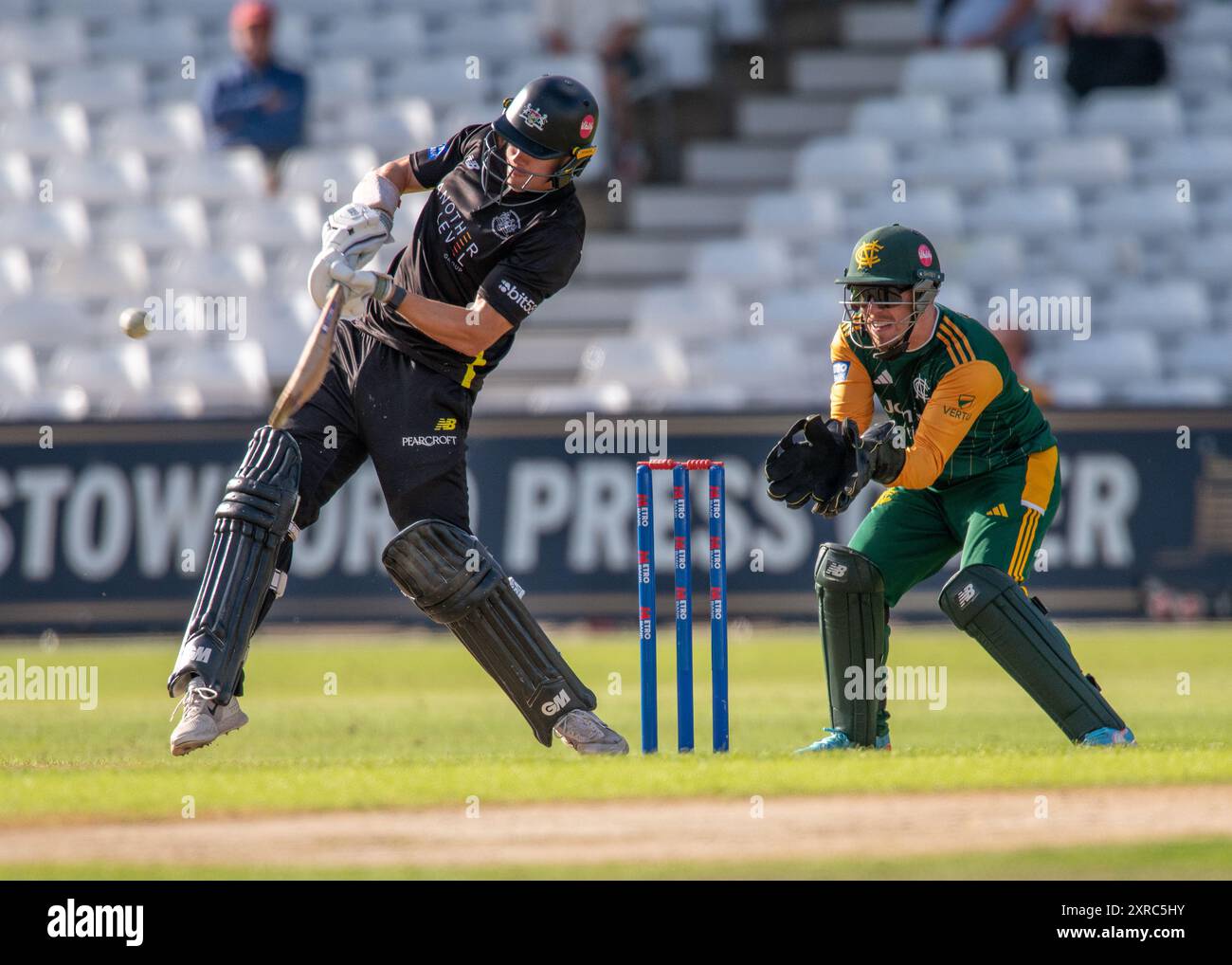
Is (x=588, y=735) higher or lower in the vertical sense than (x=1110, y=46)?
lower

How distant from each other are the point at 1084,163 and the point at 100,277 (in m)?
8.01

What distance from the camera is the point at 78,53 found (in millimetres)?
17969

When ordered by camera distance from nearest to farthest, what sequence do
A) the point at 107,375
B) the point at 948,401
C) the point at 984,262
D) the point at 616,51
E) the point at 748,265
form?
the point at 948,401
the point at 107,375
the point at 984,262
the point at 748,265
the point at 616,51

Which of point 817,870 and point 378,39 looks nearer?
point 817,870

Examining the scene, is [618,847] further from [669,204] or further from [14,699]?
[669,204]

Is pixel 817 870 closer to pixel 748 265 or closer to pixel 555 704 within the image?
pixel 555 704

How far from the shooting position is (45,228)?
16.3 meters

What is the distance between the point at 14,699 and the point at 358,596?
10.5ft

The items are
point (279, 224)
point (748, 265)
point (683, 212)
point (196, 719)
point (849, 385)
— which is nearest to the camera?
point (196, 719)

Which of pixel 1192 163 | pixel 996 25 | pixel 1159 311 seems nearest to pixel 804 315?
pixel 1159 311

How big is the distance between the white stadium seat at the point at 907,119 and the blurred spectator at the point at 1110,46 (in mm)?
1195

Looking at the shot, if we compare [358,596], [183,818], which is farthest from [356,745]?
[358,596]

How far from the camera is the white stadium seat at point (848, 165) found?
1645 centimetres

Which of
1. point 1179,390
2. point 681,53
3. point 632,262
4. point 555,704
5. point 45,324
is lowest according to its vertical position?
point 555,704
